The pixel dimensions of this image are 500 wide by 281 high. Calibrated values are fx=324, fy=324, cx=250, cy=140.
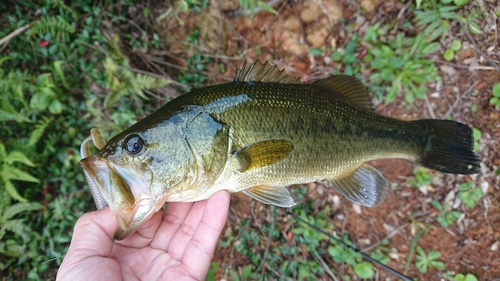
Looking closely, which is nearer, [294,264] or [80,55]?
[294,264]

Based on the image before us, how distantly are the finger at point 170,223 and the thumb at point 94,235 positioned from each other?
14.0 inches

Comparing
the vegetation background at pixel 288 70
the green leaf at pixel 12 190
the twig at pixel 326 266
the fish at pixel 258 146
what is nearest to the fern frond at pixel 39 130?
the vegetation background at pixel 288 70

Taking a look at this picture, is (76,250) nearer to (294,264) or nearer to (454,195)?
(294,264)

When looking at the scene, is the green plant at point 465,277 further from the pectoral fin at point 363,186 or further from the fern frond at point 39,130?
the fern frond at point 39,130

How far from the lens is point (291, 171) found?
2.14 meters

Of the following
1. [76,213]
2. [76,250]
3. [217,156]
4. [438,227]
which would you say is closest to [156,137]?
[217,156]

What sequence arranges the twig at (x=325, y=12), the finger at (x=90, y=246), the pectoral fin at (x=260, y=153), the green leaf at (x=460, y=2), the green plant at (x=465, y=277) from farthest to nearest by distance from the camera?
the twig at (x=325, y=12)
the green leaf at (x=460, y=2)
the green plant at (x=465, y=277)
the pectoral fin at (x=260, y=153)
the finger at (x=90, y=246)

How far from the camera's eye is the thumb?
1.95 metres

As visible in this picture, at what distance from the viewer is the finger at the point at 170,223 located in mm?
2347

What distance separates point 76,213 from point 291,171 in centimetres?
255

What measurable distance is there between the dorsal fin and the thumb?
1.23m

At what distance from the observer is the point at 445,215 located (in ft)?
10.4

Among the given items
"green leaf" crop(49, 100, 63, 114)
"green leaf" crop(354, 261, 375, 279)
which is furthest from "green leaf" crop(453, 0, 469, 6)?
"green leaf" crop(49, 100, 63, 114)

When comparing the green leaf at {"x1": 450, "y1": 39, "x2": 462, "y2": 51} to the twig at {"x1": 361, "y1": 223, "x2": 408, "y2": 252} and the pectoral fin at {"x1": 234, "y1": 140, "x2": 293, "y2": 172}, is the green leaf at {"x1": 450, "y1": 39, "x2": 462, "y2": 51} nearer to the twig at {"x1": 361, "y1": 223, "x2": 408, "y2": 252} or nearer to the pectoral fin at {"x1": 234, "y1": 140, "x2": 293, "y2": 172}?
the twig at {"x1": 361, "y1": 223, "x2": 408, "y2": 252}
